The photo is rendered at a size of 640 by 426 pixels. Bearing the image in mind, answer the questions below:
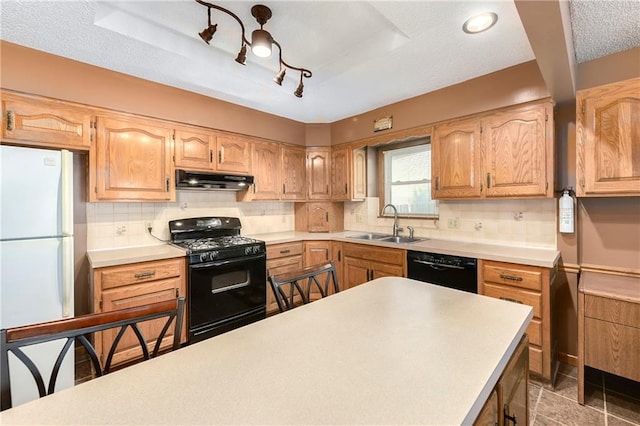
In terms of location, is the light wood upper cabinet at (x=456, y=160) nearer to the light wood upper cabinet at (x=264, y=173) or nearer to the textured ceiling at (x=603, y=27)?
the textured ceiling at (x=603, y=27)

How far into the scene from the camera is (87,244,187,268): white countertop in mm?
2137

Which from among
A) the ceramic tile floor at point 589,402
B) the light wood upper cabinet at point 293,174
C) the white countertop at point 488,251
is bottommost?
the ceramic tile floor at point 589,402

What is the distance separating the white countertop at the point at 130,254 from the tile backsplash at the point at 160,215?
0.13 m

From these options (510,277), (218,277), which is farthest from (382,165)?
(218,277)

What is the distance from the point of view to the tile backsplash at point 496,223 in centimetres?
239

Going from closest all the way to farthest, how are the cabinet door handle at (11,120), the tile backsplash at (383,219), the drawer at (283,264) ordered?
the cabinet door handle at (11,120) → the tile backsplash at (383,219) → the drawer at (283,264)

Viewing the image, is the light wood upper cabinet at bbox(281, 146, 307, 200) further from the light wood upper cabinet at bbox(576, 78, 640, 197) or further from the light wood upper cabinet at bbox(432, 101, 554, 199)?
the light wood upper cabinet at bbox(576, 78, 640, 197)

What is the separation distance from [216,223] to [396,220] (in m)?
2.05

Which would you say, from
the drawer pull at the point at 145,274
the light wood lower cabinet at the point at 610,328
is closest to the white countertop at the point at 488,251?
the light wood lower cabinet at the point at 610,328

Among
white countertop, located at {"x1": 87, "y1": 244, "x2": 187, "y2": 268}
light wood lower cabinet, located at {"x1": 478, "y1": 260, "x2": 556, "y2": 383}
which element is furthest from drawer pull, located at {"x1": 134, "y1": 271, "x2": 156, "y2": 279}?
light wood lower cabinet, located at {"x1": 478, "y1": 260, "x2": 556, "y2": 383}

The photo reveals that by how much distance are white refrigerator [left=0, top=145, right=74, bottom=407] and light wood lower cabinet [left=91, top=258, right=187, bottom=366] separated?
22 centimetres

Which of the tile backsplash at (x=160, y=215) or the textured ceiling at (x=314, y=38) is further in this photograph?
the tile backsplash at (x=160, y=215)

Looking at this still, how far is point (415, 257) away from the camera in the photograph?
264 centimetres

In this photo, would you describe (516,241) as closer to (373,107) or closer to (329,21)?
(373,107)
